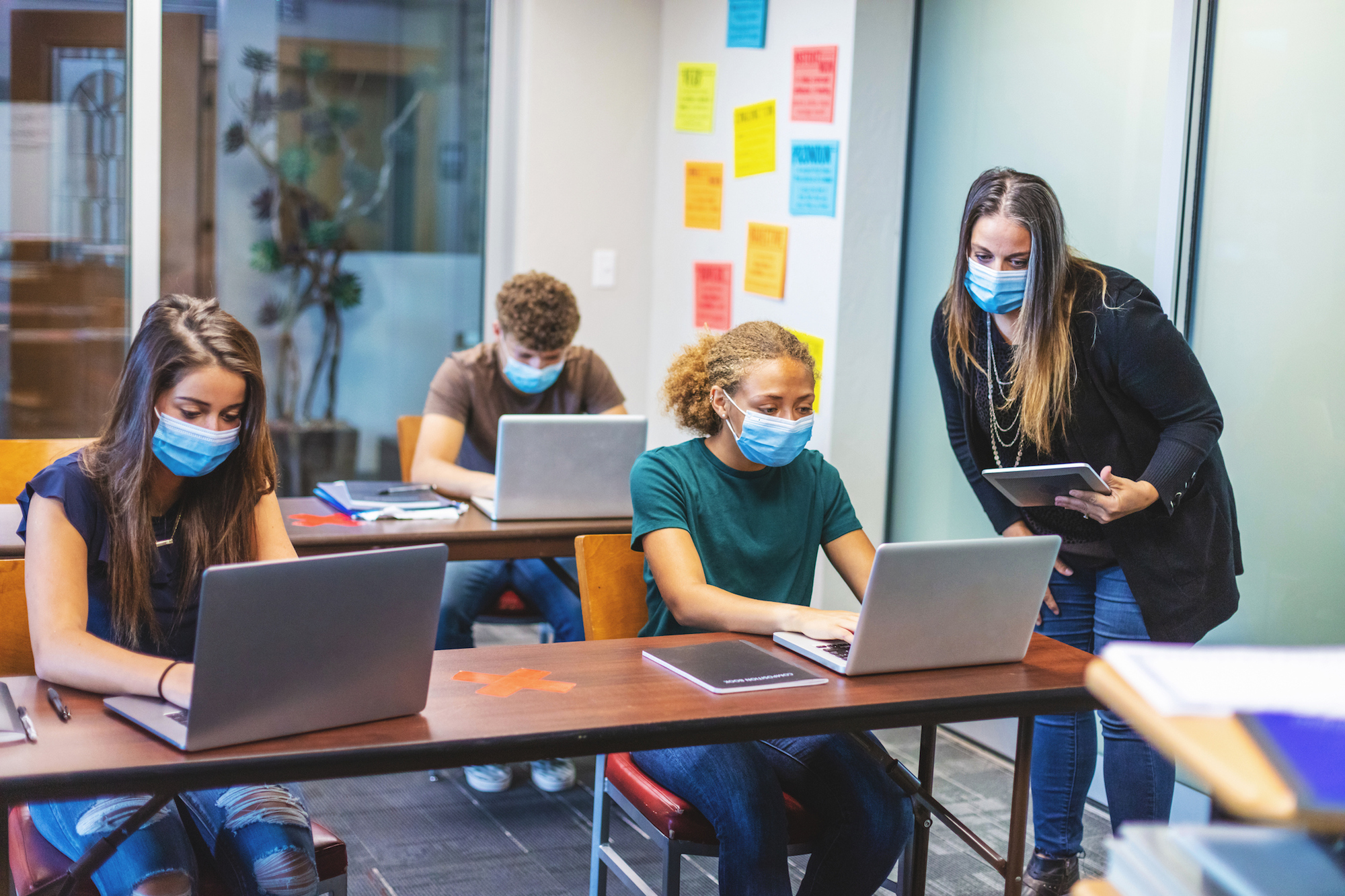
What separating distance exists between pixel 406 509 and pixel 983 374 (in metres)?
1.22

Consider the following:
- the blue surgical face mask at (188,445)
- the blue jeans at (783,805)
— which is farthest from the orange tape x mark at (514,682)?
the blue surgical face mask at (188,445)

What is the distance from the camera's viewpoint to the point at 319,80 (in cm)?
398

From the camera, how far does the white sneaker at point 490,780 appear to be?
289 cm

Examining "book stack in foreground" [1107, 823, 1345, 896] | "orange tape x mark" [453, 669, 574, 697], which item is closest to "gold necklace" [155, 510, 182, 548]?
"orange tape x mark" [453, 669, 574, 697]

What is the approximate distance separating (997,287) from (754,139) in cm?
177

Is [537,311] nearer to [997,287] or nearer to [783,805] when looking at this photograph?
[997,287]

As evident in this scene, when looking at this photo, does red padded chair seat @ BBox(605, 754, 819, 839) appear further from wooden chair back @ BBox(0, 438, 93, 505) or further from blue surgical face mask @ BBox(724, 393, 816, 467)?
wooden chair back @ BBox(0, 438, 93, 505)

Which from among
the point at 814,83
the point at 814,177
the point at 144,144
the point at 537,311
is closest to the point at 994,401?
the point at 537,311

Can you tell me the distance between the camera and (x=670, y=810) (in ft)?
5.78

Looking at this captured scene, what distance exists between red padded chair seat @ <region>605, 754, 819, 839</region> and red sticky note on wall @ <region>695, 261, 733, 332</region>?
7.09 ft

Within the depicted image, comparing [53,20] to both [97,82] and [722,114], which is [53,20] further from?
[722,114]

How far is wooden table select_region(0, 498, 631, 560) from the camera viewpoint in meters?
2.37

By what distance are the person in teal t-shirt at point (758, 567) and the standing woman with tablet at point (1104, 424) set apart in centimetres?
34

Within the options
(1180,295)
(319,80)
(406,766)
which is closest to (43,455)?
(406,766)
